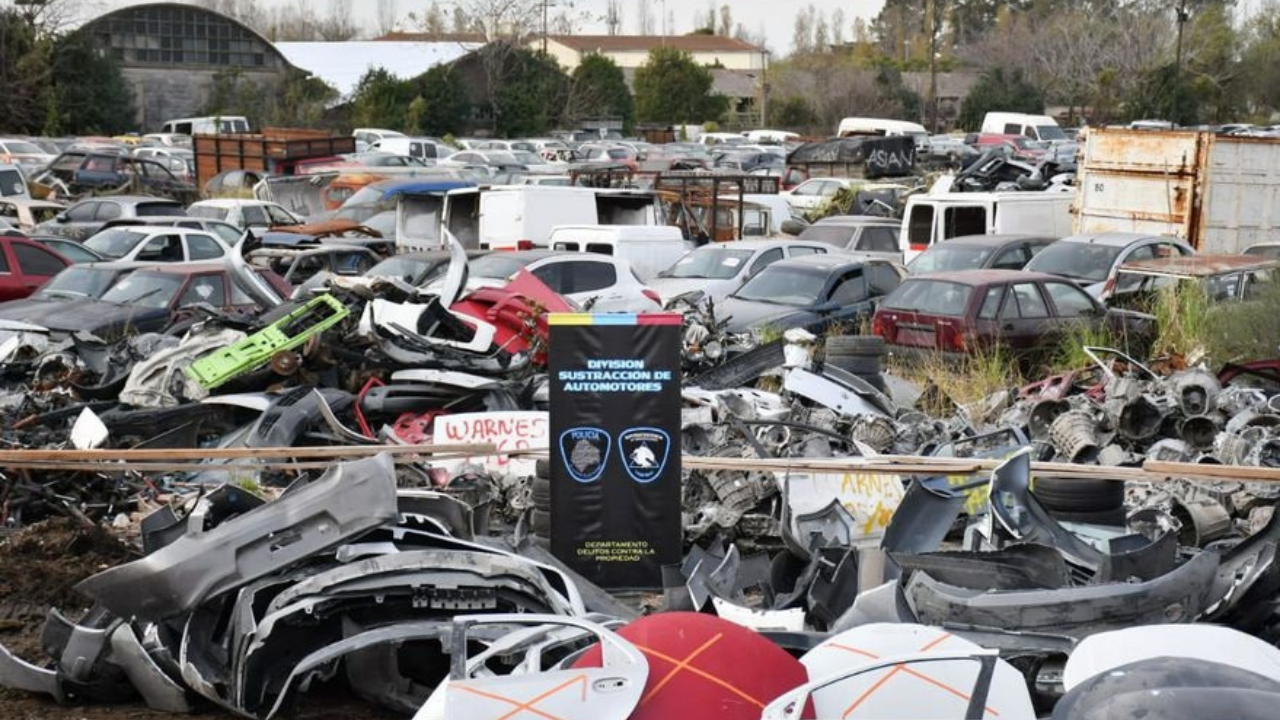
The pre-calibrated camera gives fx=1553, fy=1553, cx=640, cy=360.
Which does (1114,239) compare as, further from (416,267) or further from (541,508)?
(541,508)

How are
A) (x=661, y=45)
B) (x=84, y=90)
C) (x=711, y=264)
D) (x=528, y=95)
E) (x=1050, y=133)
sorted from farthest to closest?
(x=661, y=45) → (x=528, y=95) → (x=84, y=90) → (x=1050, y=133) → (x=711, y=264)

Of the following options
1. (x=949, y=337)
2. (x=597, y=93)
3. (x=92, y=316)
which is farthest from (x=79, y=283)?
(x=597, y=93)

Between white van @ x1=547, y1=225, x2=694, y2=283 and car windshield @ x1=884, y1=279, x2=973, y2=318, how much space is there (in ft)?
16.5

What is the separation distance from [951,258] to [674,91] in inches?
2108

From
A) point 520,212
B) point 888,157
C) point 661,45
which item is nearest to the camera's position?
point 520,212

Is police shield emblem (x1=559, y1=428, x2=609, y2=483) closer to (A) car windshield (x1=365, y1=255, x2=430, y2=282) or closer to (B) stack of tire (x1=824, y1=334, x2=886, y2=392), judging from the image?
(B) stack of tire (x1=824, y1=334, x2=886, y2=392)

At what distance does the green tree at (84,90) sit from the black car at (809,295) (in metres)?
43.6

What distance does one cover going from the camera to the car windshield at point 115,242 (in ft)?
72.8

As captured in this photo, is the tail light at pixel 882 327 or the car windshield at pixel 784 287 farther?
the car windshield at pixel 784 287

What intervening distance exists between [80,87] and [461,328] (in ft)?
157

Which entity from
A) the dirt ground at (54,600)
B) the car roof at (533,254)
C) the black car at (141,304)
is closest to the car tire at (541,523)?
the dirt ground at (54,600)

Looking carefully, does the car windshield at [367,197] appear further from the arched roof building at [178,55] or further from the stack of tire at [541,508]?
the arched roof building at [178,55]

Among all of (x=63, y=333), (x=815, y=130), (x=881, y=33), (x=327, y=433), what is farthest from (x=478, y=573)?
(x=881, y=33)

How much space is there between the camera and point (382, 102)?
61.0 metres
